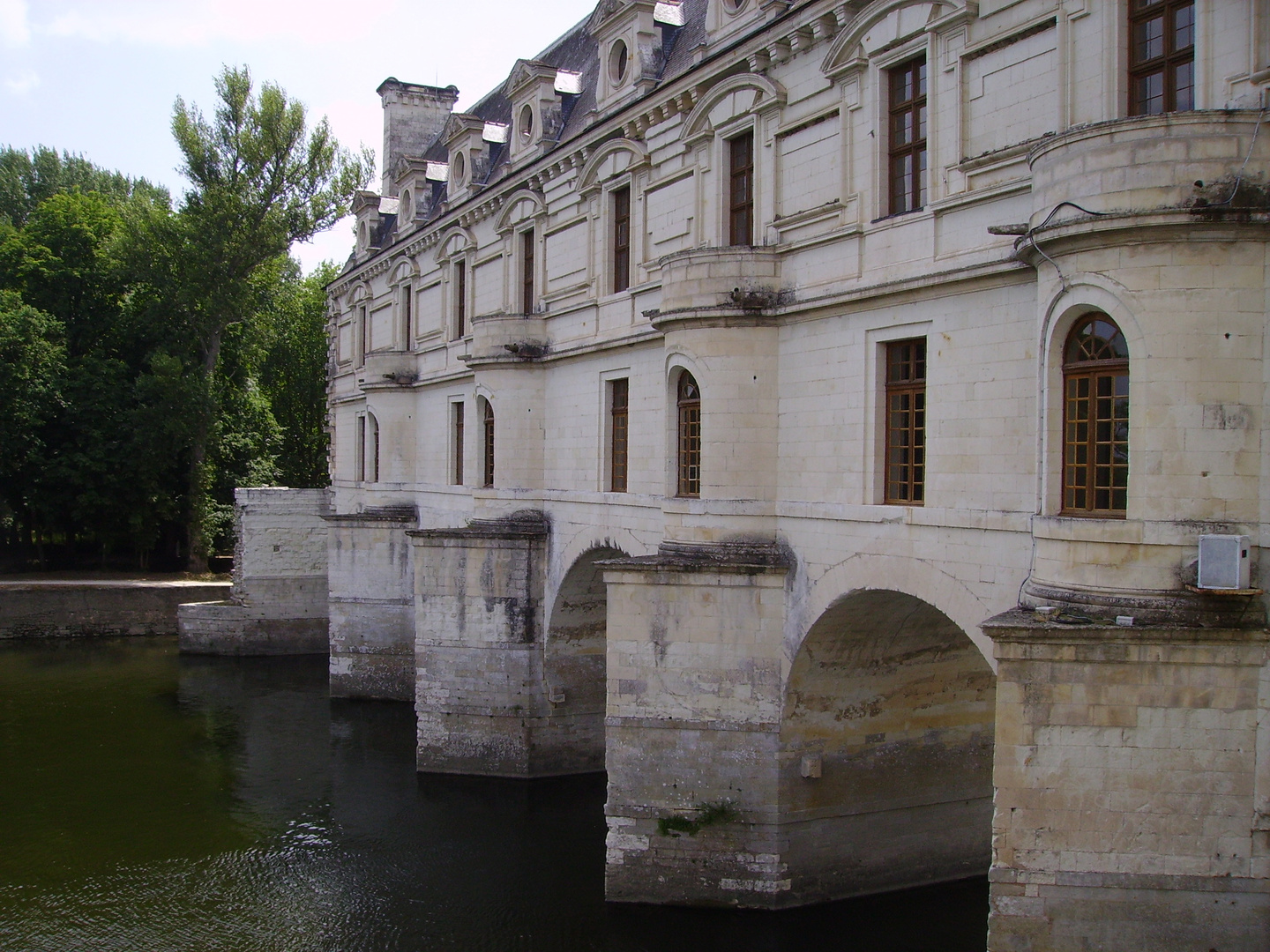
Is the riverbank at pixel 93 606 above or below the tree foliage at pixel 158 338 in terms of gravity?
below

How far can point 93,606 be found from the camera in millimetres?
36156

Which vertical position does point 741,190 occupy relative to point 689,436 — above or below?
above

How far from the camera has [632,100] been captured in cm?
1675

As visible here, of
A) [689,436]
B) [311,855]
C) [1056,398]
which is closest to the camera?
[1056,398]

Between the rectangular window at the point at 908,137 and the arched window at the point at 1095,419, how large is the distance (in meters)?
3.18

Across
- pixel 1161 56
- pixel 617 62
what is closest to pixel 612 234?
pixel 617 62

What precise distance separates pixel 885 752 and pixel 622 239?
8.78m

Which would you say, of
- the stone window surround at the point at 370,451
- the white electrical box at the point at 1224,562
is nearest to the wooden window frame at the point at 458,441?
the stone window surround at the point at 370,451

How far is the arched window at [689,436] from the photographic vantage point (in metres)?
14.9

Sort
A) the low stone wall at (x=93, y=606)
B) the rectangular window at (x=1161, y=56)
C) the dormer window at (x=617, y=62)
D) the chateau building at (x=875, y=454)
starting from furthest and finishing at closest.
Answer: the low stone wall at (x=93, y=606), the dormer window at (x=617, y=62), the rectangular window at (x=1161, y=56), the chateau building at (x=875, y=454)

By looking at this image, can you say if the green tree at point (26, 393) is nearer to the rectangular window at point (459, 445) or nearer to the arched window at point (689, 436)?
the rectangular window at point (459, 445)

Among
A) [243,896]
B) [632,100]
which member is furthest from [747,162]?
[243,896]

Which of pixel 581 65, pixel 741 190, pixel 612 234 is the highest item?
pixel 581 65

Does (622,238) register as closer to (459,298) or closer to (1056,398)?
(459,298)
